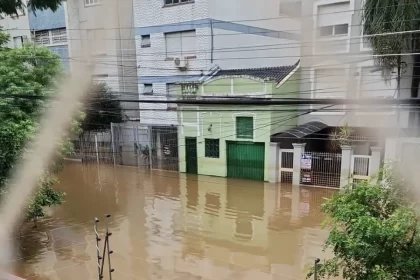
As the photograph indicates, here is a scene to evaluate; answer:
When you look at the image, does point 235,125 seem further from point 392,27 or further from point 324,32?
point 324,32

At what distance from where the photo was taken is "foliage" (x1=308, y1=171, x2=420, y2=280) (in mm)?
3268

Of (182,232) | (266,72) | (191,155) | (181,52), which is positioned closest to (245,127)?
(266,72)

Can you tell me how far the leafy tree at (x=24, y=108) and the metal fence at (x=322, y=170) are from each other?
723 cm

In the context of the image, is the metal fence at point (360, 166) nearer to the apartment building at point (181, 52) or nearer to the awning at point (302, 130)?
the awning at point (302, 130)

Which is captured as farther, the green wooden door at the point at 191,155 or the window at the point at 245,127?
the green wooden door at the point at 191,155

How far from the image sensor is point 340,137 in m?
11.3

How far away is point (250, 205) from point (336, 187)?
3.13 meters

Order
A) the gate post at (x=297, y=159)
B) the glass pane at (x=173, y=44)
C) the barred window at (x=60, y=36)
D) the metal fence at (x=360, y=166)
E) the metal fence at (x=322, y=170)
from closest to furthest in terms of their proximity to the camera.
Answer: the barred window at (x=60, y=36)
the metal fence at (x=360, y=166)
the metal fence at (x=322, y=170)
the gate post at (x=297, y=159)
the glass pane at (x=173, y=44)

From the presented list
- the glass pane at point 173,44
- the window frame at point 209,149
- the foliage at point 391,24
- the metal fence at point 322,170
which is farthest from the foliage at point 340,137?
the glass pane at point 173,44

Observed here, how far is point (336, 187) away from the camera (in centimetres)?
1158

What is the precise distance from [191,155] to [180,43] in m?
4.42

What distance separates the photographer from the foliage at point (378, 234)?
327 centimetres

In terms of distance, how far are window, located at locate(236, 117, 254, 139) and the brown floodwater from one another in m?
1.62

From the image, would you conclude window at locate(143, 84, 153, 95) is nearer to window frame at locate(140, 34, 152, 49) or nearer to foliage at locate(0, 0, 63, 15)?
window frame at locate(140, 34, 152, 49)
